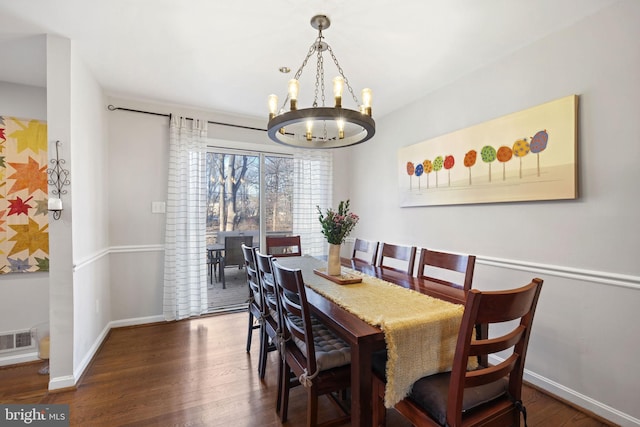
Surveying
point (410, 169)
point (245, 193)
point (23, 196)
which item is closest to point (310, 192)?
point (245, 193)

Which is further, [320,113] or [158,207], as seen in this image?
[158,207]

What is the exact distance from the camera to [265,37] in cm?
206

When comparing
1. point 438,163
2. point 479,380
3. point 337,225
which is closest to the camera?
point 479,380

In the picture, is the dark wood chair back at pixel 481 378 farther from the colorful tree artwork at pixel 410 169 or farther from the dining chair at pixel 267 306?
the colorful tree artwork at pixel 410 169

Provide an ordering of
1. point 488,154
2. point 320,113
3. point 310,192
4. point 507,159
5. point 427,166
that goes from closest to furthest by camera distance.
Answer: point 320,113 < point 507,159 < point 488,154 < point 427,166 < point 310,192

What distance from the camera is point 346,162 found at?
14.6 feet

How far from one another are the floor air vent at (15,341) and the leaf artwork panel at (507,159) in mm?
3858

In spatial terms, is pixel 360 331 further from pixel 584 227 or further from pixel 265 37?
pixel 265 37

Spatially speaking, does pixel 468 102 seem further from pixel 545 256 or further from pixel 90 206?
pixel 90 206

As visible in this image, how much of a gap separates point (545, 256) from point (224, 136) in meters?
3.47

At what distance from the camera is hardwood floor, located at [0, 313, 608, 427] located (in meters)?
1.76

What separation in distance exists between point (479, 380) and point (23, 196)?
144 inches

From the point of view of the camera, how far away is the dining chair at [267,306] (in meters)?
1.76

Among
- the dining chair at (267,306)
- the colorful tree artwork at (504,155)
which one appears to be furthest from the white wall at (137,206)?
the colorful tree artwork at (504,155)
